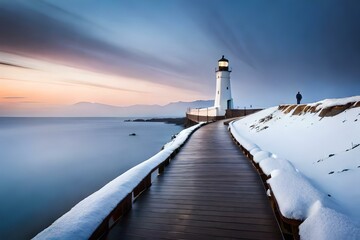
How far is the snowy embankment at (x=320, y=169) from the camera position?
2.04 metres

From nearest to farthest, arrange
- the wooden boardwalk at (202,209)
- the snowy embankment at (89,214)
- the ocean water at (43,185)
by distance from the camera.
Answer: the snowy embankment at (89,214) → the wooden boardwalk at (202,209) → the ocean water at (43,185)

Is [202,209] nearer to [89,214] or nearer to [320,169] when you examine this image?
[89,214]

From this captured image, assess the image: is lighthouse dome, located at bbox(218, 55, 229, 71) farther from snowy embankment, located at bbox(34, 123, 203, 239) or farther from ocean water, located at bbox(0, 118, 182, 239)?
snowy embankment, located at bbox(34, 123, 203, 239)

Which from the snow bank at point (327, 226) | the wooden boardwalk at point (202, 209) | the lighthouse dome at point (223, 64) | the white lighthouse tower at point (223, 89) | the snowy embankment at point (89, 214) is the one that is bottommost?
the wooden boardwalk at point (202, 209)

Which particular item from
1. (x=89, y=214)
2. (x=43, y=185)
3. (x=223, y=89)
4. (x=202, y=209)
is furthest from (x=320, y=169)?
(x=223, y=89)

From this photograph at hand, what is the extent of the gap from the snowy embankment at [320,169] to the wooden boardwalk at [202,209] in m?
0.58

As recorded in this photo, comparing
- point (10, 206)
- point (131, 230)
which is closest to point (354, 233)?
point (131, 230)

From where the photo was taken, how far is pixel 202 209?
3.59 meters

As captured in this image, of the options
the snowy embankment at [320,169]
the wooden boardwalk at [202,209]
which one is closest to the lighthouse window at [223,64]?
the snowy embankment at [320,169]

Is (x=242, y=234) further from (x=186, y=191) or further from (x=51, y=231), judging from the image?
(x=51, y=231)

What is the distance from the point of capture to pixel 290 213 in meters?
2.30

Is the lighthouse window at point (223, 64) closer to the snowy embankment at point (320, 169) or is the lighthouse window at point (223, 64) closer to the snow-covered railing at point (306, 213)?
the snowy embankment at point (320, 169)

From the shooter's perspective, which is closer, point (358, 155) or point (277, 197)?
point (277, 197)

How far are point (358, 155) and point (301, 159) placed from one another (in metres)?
1.73
